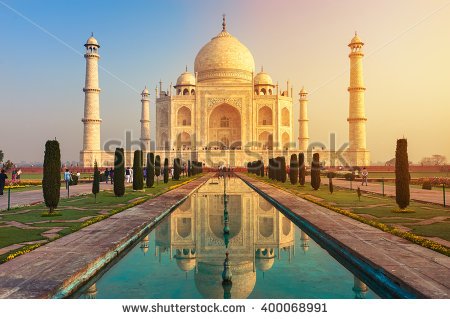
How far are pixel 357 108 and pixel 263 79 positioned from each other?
1443 cm

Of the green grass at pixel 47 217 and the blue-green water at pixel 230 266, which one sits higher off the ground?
the green grass at pixel 47 217

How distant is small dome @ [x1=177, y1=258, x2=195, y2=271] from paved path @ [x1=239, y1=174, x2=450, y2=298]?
1898 mm

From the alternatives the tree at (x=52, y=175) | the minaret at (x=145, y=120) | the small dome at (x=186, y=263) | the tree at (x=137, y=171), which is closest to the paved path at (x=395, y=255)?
the small dome at (x=186, y=263)

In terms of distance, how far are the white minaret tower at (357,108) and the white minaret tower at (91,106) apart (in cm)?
2009

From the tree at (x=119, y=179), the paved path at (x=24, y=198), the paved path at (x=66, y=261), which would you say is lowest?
the paved path at (x=66, y=261)

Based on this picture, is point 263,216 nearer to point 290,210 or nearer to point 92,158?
point 290,210

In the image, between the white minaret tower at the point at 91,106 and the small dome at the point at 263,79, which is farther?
the small dome at the point at 263,79

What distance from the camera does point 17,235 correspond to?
6.22 metres

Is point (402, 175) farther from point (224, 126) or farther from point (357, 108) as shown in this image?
point (224, 126)

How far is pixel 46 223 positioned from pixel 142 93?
38646mm

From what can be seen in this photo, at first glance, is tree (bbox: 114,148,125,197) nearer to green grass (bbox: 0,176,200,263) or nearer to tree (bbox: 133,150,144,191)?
green grass (bbox: 0,176,200,263)

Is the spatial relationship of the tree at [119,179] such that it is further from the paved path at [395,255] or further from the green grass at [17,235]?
the paved path at [395,255]

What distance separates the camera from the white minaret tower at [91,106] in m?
33.3

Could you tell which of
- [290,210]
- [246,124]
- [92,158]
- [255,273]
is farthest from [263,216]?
[246,124]
